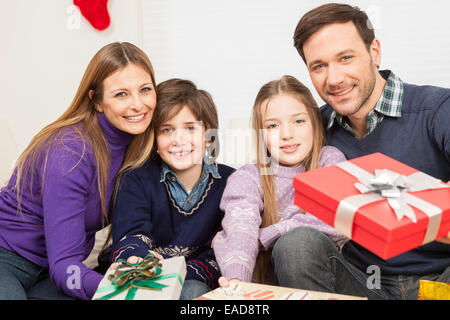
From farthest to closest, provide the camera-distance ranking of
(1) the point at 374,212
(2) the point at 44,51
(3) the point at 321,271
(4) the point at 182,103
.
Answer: (2) the point at 44,51, (4) the point at 182,103, (3) the point at 321,271, (1) the point at 374,212

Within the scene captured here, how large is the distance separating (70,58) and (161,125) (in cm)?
91

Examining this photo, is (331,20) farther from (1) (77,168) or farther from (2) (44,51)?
(2) (44,51)

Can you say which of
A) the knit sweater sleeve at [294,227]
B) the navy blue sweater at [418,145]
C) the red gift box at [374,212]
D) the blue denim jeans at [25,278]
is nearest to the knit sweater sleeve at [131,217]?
the blue denim jeans at [25,278]

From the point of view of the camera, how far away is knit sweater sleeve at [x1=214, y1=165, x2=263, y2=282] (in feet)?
3.75

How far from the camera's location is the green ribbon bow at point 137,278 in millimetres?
967

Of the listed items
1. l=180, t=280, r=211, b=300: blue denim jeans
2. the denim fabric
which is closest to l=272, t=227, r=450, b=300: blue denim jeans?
l=180, t=280, r=211, b=300: blue denim jeans

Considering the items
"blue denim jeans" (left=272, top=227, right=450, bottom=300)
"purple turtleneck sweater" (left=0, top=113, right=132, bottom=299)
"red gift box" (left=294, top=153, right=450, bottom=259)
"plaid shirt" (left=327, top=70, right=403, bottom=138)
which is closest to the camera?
"red gift box" (left=294, top=153, right=450, bottom=259)

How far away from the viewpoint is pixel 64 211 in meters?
1.23

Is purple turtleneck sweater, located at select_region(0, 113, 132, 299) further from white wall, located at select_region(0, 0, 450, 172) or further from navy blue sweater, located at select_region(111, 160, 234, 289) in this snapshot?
white wall, located at select_region(0, 0, 450, 172)

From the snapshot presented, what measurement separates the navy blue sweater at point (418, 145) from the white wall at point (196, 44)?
2.39 ft

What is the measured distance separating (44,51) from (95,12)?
32 centimetres

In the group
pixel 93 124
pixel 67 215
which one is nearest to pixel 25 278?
pixel 67 215

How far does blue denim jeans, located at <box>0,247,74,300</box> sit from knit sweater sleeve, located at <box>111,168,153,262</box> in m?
0.21

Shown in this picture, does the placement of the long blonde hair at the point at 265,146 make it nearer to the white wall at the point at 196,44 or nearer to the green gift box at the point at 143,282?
the green gift box at the point at 143,282
